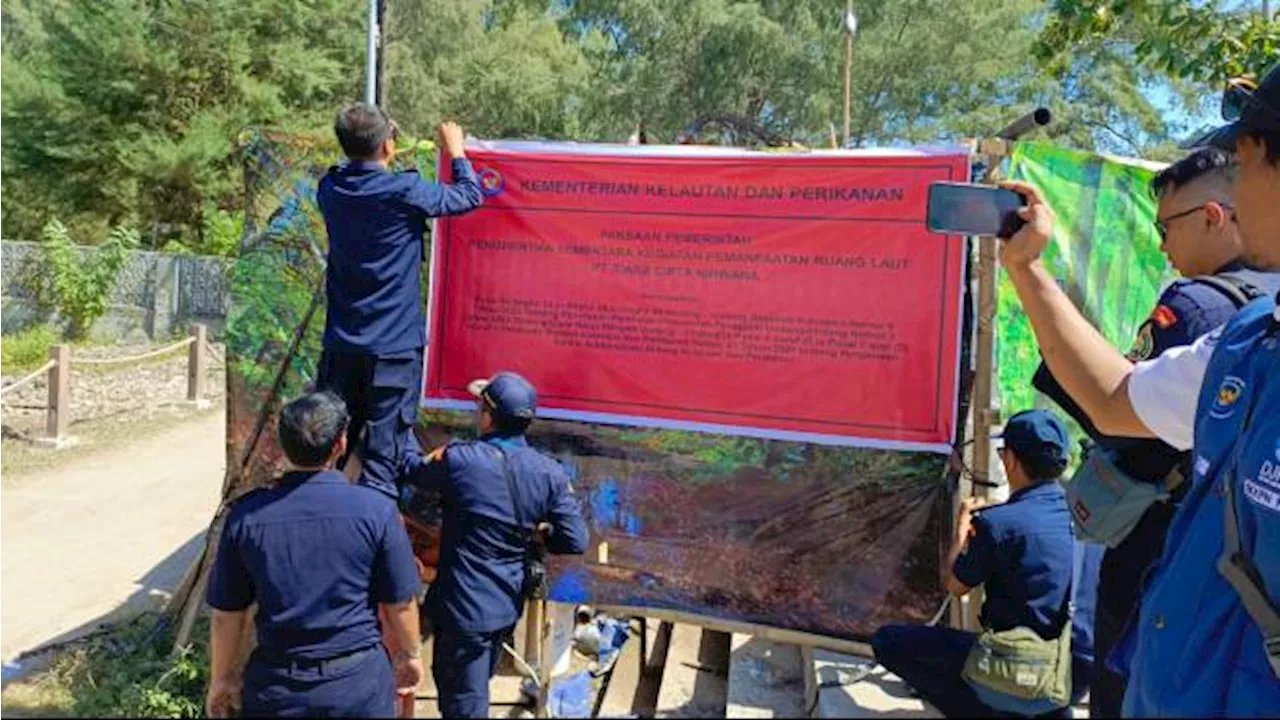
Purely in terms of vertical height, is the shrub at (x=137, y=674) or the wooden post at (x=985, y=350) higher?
the wooden post at (x=985, y=350)

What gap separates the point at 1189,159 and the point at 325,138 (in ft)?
11.9

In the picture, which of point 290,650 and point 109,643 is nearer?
point 290,650

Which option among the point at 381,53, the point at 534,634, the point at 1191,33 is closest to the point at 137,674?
the point at 534,634

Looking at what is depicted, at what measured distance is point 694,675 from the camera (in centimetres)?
461

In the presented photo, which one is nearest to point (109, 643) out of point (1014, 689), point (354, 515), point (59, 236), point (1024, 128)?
point (354, 515)

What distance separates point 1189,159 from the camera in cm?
262

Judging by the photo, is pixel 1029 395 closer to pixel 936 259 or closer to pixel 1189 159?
pixel 936 259

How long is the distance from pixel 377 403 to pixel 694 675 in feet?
6.35

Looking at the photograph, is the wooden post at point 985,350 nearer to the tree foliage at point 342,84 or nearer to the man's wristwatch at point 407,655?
the man's wristwatch at point 407,655

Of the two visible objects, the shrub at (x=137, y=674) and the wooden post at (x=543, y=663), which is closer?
the wooden post at (x=543, y=663)

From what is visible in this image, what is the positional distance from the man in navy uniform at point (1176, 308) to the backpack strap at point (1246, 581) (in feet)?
2.98

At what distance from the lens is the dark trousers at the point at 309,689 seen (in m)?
3.03

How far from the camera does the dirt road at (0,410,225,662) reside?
6.00 metres

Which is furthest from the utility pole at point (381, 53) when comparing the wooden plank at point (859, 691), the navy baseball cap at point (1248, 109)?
the navy baseball cap at point (1248, 109)
